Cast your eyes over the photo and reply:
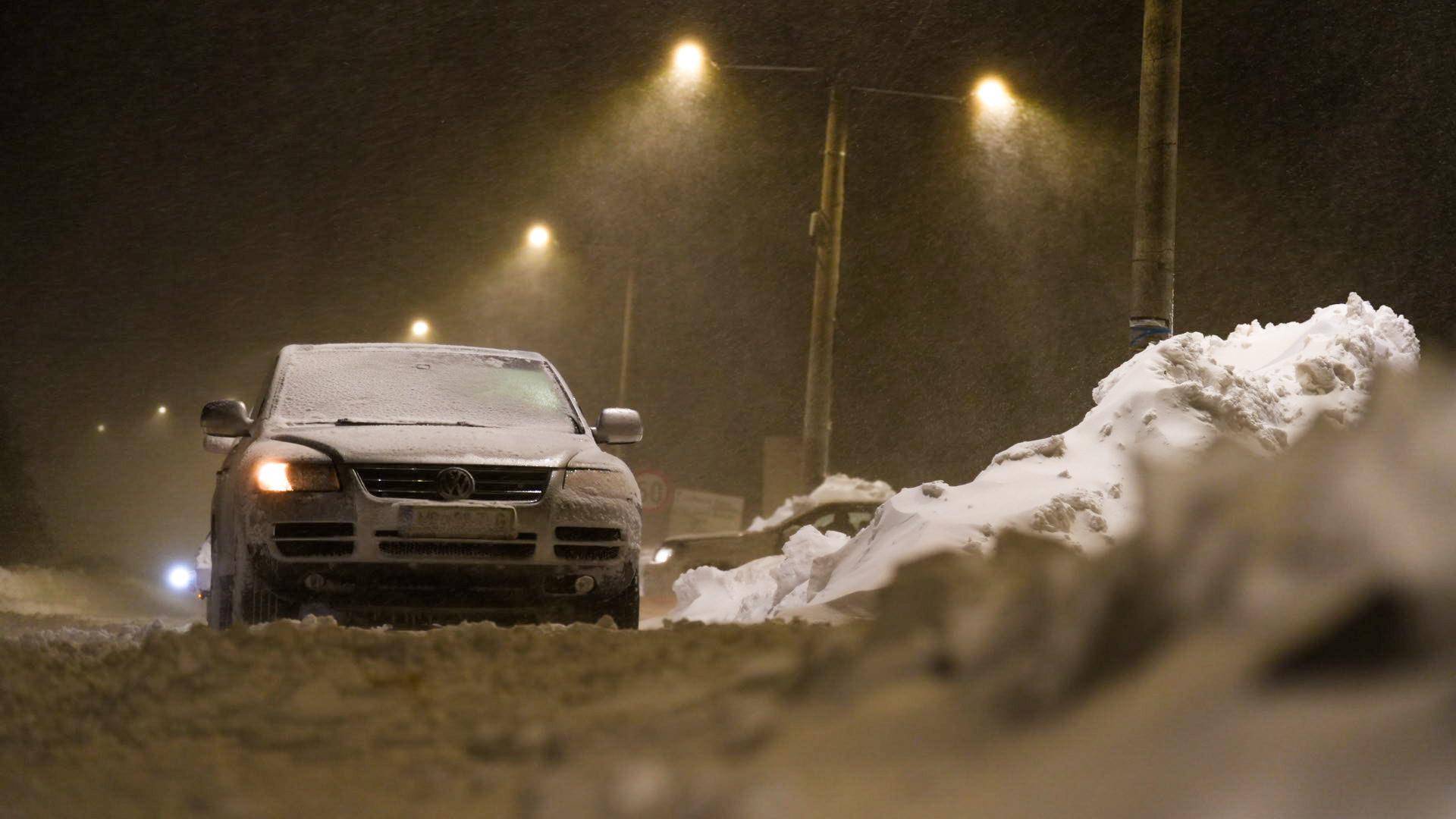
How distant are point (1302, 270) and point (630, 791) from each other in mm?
23869

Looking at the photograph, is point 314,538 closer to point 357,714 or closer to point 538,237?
point 357,714

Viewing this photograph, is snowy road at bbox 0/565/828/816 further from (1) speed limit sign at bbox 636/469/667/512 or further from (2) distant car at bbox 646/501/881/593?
(1) speed limit sign at bbox 636/469/667/512

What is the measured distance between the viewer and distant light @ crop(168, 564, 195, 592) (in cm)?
2409

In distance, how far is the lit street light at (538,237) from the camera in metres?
32.2

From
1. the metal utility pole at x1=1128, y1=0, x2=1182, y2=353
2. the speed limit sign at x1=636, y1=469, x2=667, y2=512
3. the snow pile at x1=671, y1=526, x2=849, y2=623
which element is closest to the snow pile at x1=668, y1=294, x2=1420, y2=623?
the snow pile at x1=671, y1=526, x2=849, y2=623

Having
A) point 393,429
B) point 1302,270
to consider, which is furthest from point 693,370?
point 393,429

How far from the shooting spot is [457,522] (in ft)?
23.6

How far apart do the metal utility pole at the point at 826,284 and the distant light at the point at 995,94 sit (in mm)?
2077

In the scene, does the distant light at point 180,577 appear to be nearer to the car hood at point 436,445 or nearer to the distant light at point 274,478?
the car hood at point 436,445

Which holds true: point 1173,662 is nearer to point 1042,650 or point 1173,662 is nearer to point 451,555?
point 1042,650

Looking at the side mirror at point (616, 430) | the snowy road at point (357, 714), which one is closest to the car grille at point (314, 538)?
the snowy road at point (357, 714)

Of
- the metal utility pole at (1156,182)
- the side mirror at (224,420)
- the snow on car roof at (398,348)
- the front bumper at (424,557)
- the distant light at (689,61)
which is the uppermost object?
the distant light at (689,61)

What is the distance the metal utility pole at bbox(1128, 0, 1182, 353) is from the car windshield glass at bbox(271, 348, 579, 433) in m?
4.06

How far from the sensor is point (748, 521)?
40844mm
